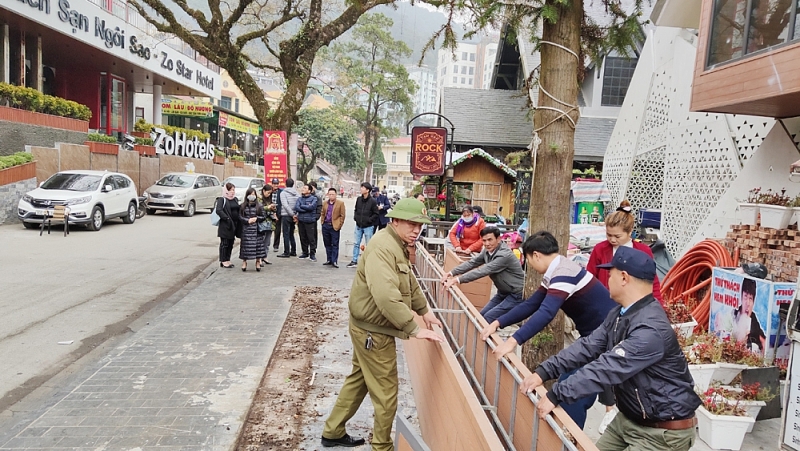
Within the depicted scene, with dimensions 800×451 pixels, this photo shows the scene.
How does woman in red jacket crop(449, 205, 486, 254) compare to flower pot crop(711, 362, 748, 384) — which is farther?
woman in red jacket crop(449, 205, 486, 254)

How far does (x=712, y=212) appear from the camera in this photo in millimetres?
8500

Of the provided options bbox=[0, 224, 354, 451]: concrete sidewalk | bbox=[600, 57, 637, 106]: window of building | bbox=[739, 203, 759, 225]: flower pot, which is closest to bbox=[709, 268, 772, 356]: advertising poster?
bbox=[739, 203, 759, 225]: flower pot

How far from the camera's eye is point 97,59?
24906 millimetres

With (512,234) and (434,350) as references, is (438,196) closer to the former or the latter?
(512,234)

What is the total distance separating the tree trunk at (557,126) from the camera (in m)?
4.30

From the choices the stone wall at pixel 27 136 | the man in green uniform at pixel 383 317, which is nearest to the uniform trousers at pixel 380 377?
the man in green uniform at pixel 383 317

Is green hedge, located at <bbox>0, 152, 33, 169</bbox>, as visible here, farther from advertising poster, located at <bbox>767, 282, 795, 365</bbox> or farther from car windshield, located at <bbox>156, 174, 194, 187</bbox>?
advertising poster, located at <bbox>767, 282, 795, 365</bbox>

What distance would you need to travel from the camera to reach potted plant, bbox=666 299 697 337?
5805 mm

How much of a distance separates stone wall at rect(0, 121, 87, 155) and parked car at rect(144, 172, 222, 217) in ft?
10.8

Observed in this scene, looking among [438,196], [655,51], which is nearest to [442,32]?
[655,51]

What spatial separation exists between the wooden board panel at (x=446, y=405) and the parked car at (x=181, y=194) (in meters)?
17.7

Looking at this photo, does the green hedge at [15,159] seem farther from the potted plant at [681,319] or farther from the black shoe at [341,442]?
the potted plant at [681,319]

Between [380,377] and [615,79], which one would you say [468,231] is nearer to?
[380,377]

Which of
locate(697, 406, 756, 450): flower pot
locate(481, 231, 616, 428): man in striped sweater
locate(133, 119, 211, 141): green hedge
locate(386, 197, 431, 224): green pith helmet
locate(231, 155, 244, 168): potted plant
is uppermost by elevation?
locate(133, 119, 211, 141): green hedge
